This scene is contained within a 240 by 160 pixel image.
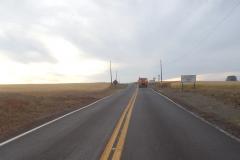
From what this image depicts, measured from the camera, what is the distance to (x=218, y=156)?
9062mm

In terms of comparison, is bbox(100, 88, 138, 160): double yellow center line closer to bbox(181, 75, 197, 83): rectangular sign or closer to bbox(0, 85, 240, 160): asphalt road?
bbox(0, 85, 240, 160): asphalt road

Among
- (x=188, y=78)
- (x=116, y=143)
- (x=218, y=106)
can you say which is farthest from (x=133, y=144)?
(x=188, y=78)

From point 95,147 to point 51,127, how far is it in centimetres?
536

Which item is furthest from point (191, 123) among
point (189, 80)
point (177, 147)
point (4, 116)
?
point (189, 80)

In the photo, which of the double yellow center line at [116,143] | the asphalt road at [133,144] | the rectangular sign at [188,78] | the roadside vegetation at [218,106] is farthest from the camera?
the rectangular sign at [188,78]

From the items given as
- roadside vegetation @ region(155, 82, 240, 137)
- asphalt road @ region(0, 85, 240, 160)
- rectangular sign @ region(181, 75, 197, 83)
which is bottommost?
asphalt road @ region(0, 85, 240, 160)

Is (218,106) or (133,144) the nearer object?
(133,144)

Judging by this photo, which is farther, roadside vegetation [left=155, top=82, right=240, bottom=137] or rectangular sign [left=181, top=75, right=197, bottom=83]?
rectangular sign [left=181, top=75, right=197, bottom=83]

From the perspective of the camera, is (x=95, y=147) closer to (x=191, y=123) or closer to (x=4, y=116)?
(x=191, y=123)

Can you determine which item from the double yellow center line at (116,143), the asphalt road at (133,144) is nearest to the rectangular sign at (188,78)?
the asphalt road at (133,144)

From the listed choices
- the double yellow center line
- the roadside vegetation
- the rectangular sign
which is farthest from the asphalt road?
the rectangular sign

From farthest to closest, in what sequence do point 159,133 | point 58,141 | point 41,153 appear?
point 159,133 → point 58,141 → point 41,153

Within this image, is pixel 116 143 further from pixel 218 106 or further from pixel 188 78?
pixel 188 78

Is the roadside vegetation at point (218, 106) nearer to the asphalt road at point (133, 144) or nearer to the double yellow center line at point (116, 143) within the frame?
the asphalt road at point (133, 144)
